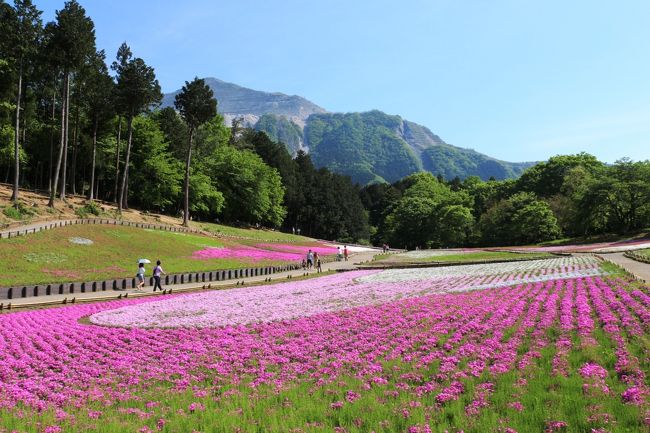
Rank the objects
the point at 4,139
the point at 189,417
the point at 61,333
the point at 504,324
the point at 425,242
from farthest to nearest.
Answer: the point at 425,242 < the point at 4,139 < the point at 61,333 < the point at 504,324 < the point at 189,417

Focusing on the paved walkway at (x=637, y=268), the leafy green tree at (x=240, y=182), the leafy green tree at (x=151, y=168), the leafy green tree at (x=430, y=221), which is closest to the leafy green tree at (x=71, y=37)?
the leafy green tree at (x=151, y=168)

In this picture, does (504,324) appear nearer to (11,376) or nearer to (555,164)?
(11,376)

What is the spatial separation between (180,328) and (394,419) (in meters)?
11.8

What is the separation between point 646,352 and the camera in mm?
10180

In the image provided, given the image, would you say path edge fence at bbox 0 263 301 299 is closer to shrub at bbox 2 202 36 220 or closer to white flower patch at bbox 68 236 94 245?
white flower patch at bbox 68 236 94 245

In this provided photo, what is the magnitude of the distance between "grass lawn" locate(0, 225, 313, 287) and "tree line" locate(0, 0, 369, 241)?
512 inches

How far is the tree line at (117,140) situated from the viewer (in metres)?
50.4

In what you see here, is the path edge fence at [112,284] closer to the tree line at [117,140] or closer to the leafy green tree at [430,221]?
the tree line at [117,140]

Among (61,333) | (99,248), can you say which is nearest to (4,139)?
(99,248)

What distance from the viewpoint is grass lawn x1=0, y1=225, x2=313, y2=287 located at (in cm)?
3169

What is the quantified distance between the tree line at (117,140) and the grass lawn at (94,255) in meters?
13.0

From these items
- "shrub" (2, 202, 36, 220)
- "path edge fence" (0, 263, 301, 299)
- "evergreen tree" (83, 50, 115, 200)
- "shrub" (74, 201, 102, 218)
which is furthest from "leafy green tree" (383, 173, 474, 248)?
"shrub" (2, 202, 36, 220)

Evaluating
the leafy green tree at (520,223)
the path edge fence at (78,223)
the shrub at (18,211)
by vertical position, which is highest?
the leafy green tree at (520,223)

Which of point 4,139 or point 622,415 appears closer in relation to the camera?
point 622,415
